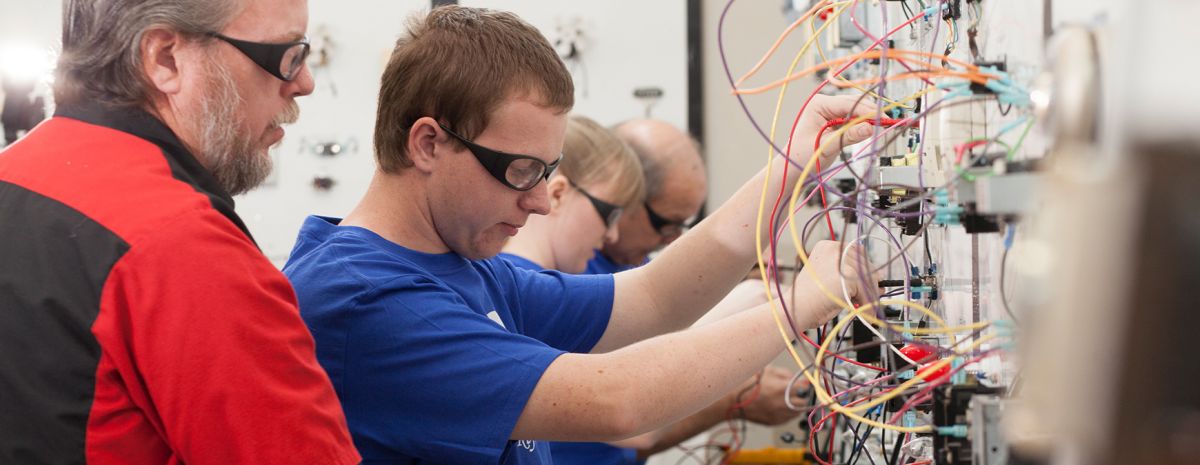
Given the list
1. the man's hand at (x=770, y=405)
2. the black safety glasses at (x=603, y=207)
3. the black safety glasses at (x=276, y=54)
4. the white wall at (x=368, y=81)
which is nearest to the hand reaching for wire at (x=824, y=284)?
the black safety glasses at (x=276, y=54)

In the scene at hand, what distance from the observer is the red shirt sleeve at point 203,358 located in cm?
108

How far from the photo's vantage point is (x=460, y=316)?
4.35 ft

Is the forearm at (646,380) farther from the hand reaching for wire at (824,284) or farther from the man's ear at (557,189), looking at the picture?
the man's ear at (557,189)

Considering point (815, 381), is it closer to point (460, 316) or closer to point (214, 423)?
point (460, 316)

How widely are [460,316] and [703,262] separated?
55 centimetres

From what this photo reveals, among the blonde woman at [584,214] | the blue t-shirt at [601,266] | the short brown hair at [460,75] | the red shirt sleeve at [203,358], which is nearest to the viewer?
the red shirt sleeve at [203,358]

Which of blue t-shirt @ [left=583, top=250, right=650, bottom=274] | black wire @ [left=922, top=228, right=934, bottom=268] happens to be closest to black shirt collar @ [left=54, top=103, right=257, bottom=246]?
black wire @ [left=922, top=228, right=934, bottom=268]

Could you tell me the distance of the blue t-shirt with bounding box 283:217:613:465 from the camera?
1.29m

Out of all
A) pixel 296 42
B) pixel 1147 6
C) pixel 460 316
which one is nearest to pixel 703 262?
pixel 460 316

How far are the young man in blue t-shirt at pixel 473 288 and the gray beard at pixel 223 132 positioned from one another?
150 millimetres

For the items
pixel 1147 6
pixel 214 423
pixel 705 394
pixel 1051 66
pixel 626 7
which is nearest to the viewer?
pixel 1147 6

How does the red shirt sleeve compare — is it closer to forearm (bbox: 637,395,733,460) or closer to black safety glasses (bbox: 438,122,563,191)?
black safety glasses (bbox: 438,122,563,191)

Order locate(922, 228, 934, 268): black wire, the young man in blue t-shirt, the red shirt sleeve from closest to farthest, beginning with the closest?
1. the red shirt sleeve
2. the young man in blue t-shirt
3. locate(922, 228, 934, 268): black wire

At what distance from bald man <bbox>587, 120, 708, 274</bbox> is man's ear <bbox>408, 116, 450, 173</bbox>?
5.00 ft
